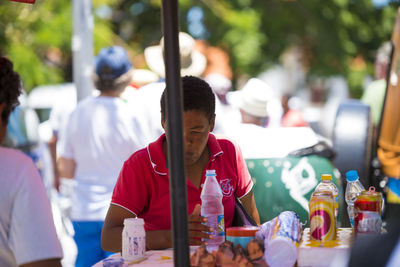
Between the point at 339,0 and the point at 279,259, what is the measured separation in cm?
2164

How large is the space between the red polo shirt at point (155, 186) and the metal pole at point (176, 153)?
0.91 meters

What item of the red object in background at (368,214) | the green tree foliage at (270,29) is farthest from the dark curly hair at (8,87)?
the green tree foliage at (270,29)

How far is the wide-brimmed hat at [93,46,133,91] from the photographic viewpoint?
190 inches

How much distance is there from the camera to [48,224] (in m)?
2.28

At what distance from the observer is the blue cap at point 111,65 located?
488 cm

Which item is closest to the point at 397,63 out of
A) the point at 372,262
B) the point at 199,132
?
the point at 199,132

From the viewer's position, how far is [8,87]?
8.36 feet

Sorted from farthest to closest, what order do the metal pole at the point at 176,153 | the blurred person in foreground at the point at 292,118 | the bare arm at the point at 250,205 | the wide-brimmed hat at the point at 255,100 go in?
the blurred person in foreground at the point at 292,118
the wide-brimmed hat at the point at 255,100
the bare arm at the point at 250,205
the metal pole at the point at 176,153

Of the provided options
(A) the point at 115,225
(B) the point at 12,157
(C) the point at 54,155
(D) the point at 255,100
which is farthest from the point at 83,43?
(B) the point at 12,157

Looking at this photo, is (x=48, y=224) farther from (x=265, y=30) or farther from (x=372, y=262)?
(x=265, y=30)

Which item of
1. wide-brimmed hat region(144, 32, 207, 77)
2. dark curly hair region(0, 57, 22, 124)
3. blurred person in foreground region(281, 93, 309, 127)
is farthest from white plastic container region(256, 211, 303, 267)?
blurred person in foreground region(281, 93, 309, 127)

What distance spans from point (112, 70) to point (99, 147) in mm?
672

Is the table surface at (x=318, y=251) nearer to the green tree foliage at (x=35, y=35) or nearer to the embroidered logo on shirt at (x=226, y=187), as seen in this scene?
the embroidered logo on shirt at (x=226, y=187)

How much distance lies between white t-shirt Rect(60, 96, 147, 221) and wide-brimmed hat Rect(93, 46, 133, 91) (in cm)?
22
